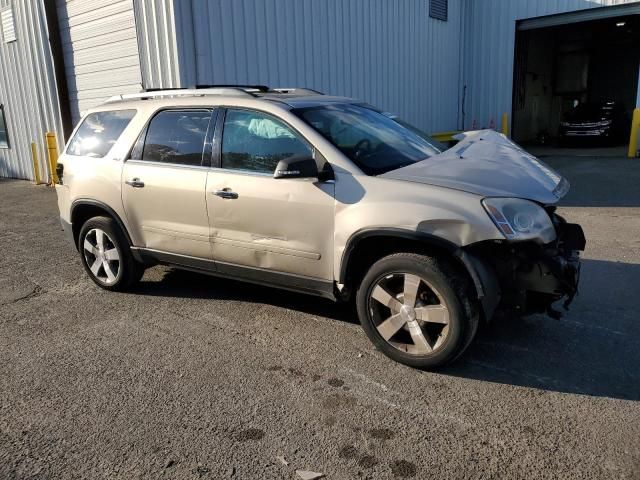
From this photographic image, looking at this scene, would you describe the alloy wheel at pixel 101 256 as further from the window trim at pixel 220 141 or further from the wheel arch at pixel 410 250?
the wheel arch at pixel 410 250

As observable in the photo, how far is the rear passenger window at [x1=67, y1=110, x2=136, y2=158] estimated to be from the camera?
16.0 feet

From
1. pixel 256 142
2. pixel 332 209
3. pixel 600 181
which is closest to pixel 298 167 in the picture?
pixel 332 209

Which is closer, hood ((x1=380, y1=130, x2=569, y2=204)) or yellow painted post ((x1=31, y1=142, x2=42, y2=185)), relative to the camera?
hood ((x1=380, y1=130, x2=569, y2=204))

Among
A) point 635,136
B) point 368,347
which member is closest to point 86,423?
point 368,347

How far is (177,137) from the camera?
176 inches

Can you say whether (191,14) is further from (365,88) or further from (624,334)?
(624,334)

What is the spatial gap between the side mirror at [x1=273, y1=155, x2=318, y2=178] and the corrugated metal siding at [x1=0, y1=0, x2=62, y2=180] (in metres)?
10.3

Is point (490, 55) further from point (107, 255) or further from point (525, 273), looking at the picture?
point (525, 273)

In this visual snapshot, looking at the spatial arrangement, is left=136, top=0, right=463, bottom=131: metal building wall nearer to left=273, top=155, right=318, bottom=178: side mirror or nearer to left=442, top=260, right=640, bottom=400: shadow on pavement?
left=273, top=155, right=318, bottom=178: side mirror

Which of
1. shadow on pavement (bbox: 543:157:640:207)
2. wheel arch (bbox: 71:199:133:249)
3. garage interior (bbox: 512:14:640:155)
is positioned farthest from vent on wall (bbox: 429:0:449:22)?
wheel arch (bbox: 71:199:133:249)

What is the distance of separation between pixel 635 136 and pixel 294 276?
12749 mm

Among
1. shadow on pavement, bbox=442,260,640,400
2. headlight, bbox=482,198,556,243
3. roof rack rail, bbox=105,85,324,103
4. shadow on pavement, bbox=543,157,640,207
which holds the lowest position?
shadow on pavement, bbox=442,260,640,400

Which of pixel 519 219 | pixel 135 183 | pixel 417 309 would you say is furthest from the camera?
pixel 135 183

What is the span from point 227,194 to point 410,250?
1466 mm
